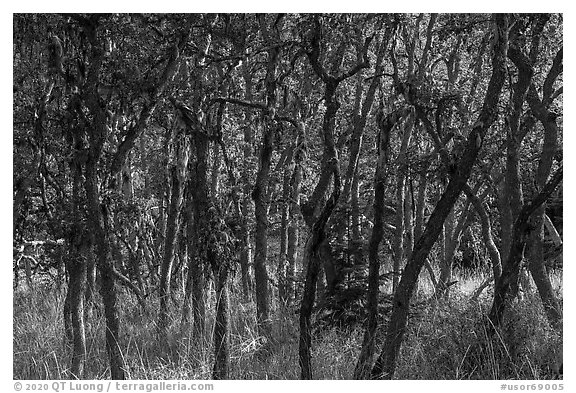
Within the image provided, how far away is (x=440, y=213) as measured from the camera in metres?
5.57

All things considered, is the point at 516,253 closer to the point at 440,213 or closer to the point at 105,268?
the point at 440,213

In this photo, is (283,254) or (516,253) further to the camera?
(283,254)

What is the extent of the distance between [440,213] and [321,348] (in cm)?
245

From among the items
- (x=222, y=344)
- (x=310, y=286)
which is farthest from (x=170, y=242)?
(x=310, y=286)

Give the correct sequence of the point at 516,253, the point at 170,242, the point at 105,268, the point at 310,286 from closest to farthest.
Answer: the point at 310,286 < the point at 516,253 < the point at 105,268 < the point at 170,242

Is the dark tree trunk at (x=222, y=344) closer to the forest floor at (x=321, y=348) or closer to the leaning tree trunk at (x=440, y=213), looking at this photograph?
the forest floor at (x=321, y=348)

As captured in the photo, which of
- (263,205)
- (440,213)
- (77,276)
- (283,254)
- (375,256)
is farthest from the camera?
(283,254)

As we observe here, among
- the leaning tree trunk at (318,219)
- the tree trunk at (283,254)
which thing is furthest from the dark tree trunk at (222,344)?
the tree trunk at (283,254)

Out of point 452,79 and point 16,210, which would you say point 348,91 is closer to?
point 452,79

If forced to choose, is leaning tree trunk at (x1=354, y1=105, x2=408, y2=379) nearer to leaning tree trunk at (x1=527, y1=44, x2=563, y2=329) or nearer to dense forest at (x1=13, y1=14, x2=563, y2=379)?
dense forest at (x1=13, y1=14, x2=563, y2=379)

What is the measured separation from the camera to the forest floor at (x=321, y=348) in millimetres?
6469

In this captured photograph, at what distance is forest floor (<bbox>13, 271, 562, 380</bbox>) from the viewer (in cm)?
647

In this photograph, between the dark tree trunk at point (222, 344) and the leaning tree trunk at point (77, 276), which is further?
the leaning tree trunk at point (77, 276)

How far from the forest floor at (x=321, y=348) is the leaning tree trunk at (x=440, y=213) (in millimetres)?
1011
